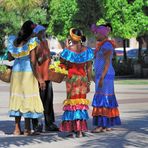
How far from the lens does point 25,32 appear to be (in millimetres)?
9898

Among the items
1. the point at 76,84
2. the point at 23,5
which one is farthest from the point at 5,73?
the point at 23,5

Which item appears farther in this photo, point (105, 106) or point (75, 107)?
point (105, 106)

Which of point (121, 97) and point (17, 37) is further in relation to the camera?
point (121, 97)

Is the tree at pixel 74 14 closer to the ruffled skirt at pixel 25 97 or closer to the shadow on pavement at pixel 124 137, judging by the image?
the shadow on pavement at pixel 124 137

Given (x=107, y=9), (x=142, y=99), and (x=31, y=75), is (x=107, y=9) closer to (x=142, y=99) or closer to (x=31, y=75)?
(x=142, y=99)

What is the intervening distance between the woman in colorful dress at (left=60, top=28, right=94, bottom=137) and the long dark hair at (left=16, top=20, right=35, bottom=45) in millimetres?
715

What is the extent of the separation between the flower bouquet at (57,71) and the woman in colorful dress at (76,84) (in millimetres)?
90

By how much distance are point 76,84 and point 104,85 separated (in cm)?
70

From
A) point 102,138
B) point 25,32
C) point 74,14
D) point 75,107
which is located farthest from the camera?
point 74,14

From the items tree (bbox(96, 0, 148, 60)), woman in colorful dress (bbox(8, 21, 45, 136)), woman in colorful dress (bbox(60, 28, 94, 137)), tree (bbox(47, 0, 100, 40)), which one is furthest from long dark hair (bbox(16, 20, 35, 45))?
tree (bbox(47, 0, 100, 40))

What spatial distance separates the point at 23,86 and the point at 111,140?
5.81ft

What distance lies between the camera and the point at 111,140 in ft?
30.3

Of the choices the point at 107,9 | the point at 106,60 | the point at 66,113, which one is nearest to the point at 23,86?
the point at 66,113

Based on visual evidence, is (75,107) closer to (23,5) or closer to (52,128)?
(52,128)
